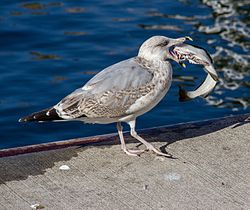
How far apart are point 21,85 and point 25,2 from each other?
290 centimetres

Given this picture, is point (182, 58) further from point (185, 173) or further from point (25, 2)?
point (25, 2)

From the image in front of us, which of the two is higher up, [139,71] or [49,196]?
[139,71]

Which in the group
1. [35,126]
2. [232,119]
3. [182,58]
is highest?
[182,58]

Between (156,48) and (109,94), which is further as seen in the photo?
(156,48)

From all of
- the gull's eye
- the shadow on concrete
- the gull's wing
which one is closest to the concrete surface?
the shadow on concrete

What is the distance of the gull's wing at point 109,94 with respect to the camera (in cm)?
685

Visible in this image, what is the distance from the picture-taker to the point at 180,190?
6258 mm

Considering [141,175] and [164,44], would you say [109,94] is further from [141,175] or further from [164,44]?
[141,175]

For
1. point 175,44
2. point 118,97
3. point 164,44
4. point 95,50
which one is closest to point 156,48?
point 164,44

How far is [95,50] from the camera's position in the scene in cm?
1270

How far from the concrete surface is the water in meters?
3.45

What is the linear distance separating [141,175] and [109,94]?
0.74 metres

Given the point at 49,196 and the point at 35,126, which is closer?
the point at 49,196

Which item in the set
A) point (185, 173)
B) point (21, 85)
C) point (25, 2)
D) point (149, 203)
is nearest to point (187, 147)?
point (185, 173)
